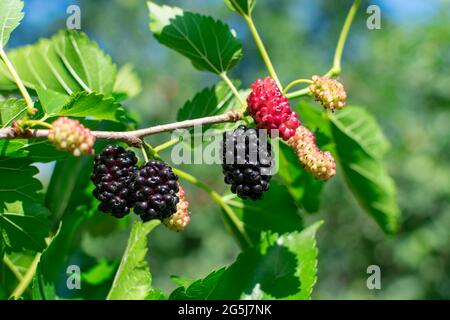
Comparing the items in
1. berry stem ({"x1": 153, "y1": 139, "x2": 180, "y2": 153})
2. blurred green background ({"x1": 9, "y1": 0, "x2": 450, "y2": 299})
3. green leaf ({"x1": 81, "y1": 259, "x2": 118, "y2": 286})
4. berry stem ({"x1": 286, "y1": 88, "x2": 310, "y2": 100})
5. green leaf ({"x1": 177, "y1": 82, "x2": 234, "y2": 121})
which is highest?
berry stem ({"x1": 286, "y1": 88, "x2": 310, "y2": 100})

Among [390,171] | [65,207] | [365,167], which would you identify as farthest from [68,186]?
[390,171]

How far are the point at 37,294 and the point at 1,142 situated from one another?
208mm

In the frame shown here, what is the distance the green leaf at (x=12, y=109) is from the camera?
0.57 m

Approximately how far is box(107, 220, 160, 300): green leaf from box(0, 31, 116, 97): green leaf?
0.22 meters

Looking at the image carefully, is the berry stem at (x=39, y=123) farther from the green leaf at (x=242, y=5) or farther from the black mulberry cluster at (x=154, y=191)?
the green leaf at (x=242, y=5)

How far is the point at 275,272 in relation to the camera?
2.30 ft

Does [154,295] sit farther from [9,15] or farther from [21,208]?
[9,15]

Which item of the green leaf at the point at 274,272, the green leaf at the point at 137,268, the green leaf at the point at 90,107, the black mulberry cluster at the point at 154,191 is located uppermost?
the green leaf at the point at 90,107

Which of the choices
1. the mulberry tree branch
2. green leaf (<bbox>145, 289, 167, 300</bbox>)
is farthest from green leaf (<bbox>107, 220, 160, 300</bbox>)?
the mulberry tree branch

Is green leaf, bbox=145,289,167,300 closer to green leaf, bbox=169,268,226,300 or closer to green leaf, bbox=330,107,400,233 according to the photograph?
green leaf, bbox=169,268,226,300

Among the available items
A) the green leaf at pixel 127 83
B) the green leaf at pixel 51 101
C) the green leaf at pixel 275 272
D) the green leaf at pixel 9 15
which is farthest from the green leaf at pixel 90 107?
the green leaf at pixel 127 83

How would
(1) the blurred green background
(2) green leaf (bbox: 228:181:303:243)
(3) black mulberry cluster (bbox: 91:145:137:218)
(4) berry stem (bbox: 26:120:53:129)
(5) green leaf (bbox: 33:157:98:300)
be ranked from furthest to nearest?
1. (1) the blurred green background
2. (2) green leaf (bbox: 228:181:303:243)
3. (5) green leaf (bbox: 33:157:98:300)
4. (3) black mulberry cluster (bbox: 91:145:137:218)
5. (4) berry stem (bbox: 26:120:53:129)

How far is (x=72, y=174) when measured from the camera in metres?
0.86

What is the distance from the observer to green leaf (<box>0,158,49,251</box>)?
2.04 feet
